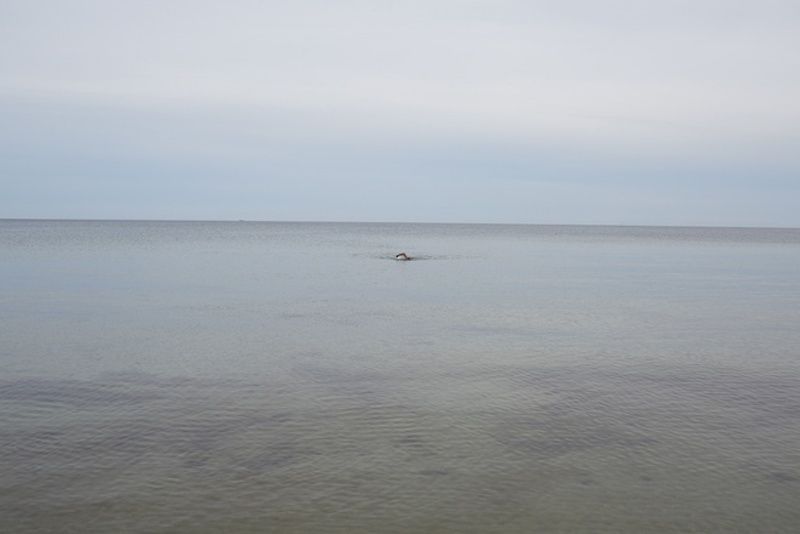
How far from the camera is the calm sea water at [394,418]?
27.7 feet

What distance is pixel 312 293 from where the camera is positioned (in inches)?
1223

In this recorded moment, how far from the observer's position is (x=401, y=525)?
26.5 feet

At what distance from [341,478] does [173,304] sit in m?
18.6

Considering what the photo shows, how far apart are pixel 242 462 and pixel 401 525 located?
274 cm

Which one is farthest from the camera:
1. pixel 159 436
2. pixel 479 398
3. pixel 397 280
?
pixel 397 280

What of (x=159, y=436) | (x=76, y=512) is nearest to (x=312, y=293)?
(x=159, y=436)

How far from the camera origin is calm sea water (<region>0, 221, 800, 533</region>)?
8.45 metres

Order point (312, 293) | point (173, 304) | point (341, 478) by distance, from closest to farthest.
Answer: point (341, 478) → point (173, 304) → point (312, 293)

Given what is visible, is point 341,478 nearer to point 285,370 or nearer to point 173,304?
point 285,370

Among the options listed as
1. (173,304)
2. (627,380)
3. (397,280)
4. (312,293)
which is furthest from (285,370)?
(397,280)

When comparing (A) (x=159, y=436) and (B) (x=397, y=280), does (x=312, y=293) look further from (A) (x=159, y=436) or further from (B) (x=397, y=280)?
(A) (x=159, y=436)

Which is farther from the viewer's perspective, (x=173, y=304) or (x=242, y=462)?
(x=173, y=304)

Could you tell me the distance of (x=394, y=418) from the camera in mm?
11945

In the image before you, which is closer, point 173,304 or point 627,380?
point 627,380
